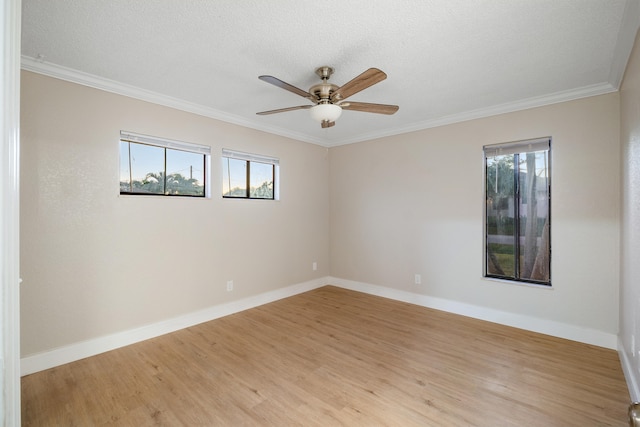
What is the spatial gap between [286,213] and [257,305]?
4.62 feet

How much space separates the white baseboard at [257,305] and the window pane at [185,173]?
145cm

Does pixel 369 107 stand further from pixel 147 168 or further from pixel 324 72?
pixel 147 168

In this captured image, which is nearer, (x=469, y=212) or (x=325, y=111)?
(x=325, y=111)

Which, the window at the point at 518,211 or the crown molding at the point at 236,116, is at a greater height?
the crown molding at the point at 236,116

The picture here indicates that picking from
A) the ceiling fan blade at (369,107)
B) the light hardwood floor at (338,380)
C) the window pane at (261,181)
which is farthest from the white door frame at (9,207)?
the window pane at (261,181)

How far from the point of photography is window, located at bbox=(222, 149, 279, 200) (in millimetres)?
3707

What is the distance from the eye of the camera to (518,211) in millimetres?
3332

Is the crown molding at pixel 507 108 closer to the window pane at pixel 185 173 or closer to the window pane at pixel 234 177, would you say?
the window pane at pixel 234 177

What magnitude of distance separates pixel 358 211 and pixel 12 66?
4217 millimetres

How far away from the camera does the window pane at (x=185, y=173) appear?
3197mm

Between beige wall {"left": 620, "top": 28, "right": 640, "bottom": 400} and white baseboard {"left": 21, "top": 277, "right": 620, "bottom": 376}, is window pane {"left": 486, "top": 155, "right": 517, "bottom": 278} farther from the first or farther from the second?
beige wall {"left": 620, "top": 28, "right": 640, "bottom": 400}

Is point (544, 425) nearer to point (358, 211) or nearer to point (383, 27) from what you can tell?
point (383, 27)

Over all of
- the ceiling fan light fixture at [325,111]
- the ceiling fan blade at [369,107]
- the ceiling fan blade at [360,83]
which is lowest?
the ceiling fan light fixture at [325,111]

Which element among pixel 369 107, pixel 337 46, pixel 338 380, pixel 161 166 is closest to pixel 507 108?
pixel 369 107
